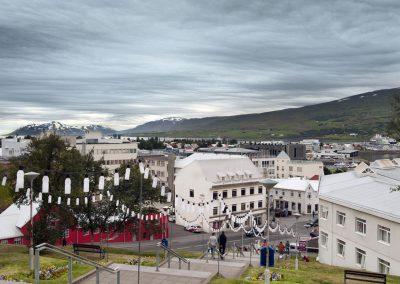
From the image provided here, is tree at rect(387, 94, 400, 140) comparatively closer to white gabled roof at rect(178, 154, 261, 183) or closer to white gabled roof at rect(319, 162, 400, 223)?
white gabled roof at rect(319, 162, 400, 223)

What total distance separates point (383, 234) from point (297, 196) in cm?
6830

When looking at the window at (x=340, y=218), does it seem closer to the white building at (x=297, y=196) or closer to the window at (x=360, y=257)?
the window at (x=360, y=257)

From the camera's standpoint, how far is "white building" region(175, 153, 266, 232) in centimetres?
7525

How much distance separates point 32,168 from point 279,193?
2979 inches

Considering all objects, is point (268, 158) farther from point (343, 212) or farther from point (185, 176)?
point (343, 212)

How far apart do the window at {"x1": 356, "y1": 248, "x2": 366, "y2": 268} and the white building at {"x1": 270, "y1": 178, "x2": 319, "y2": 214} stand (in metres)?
60.8

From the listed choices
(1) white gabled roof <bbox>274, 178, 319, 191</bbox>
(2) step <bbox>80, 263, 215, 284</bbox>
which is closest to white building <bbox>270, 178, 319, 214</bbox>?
(1) white gabled roof <bbox>274, 178, 319, 191</bbox>

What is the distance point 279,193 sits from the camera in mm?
101688

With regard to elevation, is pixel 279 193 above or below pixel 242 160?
below

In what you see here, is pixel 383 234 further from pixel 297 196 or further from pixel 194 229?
pixel 297 196

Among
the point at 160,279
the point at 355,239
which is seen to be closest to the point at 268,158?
the point at 355,239

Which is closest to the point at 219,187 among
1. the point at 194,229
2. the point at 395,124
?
the point at 194,229

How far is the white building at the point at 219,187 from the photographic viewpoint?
75.2m

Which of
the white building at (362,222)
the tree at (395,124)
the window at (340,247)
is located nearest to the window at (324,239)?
the white building at (362,222)
